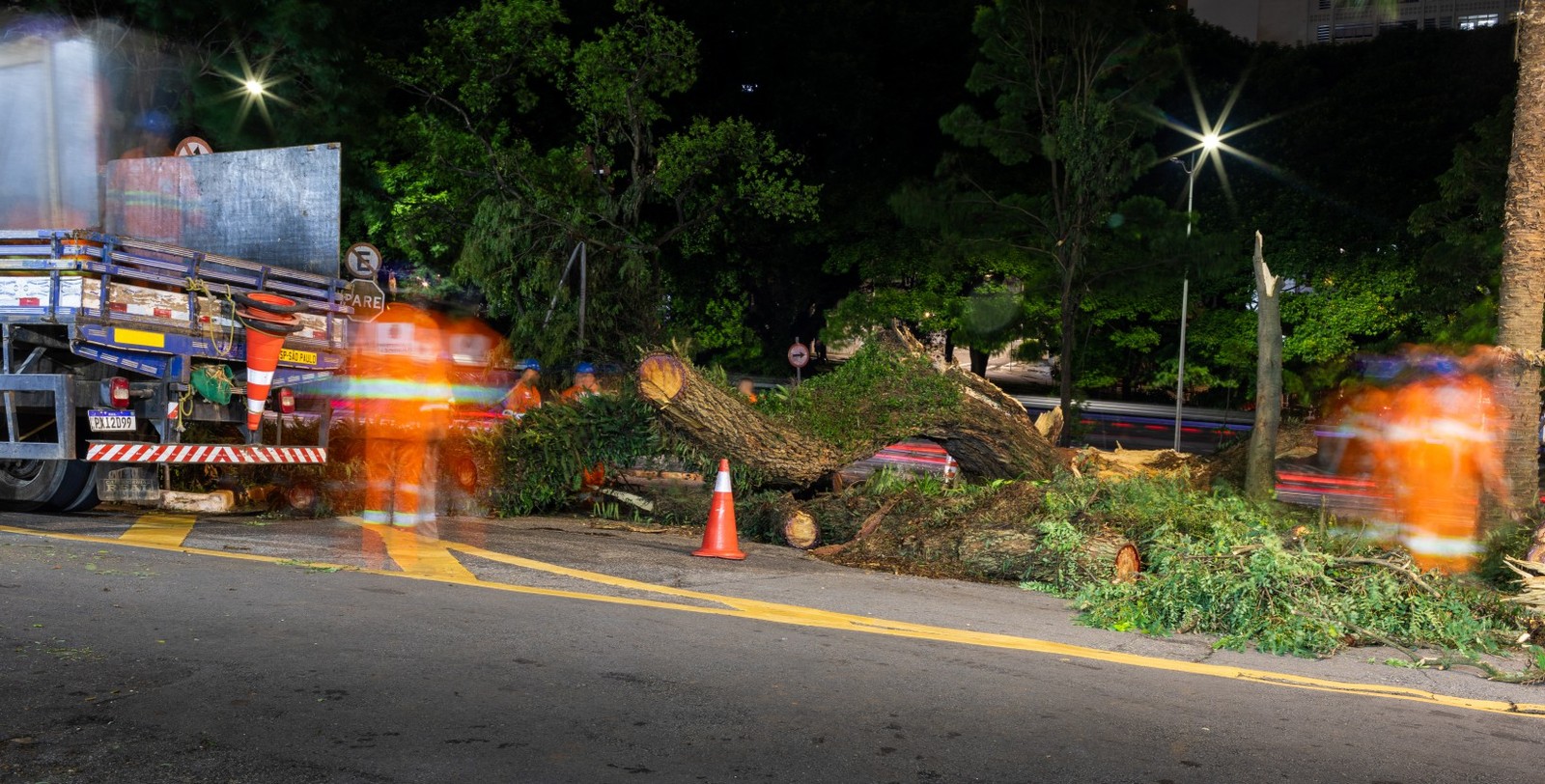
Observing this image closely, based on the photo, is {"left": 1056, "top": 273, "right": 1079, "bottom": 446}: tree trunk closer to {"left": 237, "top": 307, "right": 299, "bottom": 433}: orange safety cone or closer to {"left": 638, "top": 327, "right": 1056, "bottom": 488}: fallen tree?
{"left": 638, "top": 327, "right": 1056, "bottom": 488}: fallen tree

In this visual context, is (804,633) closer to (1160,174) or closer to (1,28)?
(1,28)

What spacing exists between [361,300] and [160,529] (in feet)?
11.2

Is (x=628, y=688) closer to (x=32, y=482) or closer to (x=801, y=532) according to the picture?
(x=801, y=532)

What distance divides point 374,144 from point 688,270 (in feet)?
31.0

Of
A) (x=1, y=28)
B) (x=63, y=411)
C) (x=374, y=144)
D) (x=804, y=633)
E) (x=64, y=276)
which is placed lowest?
(x=804, y=633)

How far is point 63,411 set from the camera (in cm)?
966

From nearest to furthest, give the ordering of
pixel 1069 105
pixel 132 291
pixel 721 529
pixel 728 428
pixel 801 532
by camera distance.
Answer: pixel 721 529
pixel 132 291
pixel 728 428
pixel 801 532
pixel 1069 105

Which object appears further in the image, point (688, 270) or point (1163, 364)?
point (1163, 364)

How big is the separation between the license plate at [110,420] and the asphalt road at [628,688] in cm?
180

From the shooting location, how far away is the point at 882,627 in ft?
23.9

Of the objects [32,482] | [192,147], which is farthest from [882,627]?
[192,147]

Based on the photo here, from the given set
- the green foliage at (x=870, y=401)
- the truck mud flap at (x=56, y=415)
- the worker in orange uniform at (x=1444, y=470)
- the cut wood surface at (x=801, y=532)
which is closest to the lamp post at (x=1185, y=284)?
the worker in orange uniform at (x=1444, y=470)

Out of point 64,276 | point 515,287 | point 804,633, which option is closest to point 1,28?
point 64,276

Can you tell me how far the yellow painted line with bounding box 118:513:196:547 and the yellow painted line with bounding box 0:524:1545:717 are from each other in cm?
14
